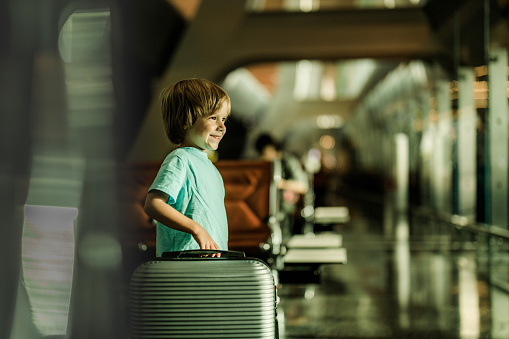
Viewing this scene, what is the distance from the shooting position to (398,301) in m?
Result: 6.43

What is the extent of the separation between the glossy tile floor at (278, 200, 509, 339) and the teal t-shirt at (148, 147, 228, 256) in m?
2.63

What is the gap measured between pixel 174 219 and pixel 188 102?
16.3 inches

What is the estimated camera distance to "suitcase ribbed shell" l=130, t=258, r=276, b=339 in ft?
7.25

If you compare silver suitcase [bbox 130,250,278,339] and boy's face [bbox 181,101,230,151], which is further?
boy's face [bbox 181,101,230,151]

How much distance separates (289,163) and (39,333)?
23.6 feet

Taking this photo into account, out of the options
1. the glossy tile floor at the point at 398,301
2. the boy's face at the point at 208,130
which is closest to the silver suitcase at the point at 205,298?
the boy's face at the point at 208,130

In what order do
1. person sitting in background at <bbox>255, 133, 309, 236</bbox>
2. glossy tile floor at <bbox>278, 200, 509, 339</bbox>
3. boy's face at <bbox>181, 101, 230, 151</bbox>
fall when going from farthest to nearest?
person sitting in background at <bbox>255, 133, 309, 236</bbox> < glossy tile floor at <bbox>278, 200, 509, 339</bbox> < boy's face at <bbox>181, 101, 230, 151</bbox>

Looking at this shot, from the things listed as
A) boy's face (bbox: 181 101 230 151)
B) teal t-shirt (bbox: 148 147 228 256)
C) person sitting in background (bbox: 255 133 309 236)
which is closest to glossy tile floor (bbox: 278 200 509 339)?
person sitting in background (bbox: 255 133 309 236)

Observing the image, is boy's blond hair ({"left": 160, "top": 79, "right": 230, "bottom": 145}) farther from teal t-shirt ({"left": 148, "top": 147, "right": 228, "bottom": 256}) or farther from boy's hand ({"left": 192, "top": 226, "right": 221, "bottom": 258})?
boy's hand ({"left": 192, "top": 226, "right": 221, "bottom": 258})

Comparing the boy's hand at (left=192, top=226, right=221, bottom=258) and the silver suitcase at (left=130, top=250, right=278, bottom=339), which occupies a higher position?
the boy's hand at (left=192, top=226, right=221, bottom=258)

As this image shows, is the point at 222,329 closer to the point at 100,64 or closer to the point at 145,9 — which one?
the point at 100,64

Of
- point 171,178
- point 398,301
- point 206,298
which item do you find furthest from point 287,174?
point 206,298

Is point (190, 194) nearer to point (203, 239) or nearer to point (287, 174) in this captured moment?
point (203, 239)

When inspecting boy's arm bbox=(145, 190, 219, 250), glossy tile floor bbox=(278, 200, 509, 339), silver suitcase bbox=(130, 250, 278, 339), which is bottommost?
glossy tile floor bbox=(278, 200, 509, 339)
